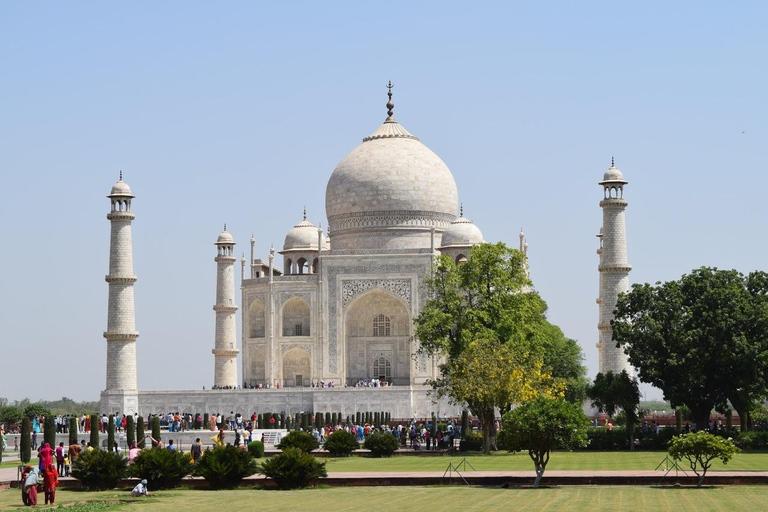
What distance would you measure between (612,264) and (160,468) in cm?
2823

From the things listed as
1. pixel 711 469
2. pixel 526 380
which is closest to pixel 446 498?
pixel 711 469

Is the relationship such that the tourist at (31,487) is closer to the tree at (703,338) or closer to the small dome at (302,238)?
the tree at (703,338)

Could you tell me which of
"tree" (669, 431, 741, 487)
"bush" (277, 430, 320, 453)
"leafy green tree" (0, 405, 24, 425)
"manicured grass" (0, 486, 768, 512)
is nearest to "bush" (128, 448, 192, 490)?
"manicured grass" (0, 486, 768, 512)

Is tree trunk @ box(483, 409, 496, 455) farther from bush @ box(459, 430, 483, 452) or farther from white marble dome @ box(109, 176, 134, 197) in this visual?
white marble dome @ box(109, 176, 134, 197)

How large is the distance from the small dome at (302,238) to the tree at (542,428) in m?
36.0

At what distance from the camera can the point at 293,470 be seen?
957 inches

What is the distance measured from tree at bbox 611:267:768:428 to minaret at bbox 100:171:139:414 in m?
19.6

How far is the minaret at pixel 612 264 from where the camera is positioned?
164ft

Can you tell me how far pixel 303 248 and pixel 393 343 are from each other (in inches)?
266

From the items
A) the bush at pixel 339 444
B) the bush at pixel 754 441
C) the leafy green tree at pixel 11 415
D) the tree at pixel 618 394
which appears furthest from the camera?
the leafy green tree at pixel 11 415

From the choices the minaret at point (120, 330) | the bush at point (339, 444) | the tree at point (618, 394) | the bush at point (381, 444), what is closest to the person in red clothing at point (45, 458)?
the bush at point (339, 444)

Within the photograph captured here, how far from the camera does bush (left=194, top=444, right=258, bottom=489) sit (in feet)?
80.1

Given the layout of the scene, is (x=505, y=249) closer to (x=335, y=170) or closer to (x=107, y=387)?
(x=107, y=387)

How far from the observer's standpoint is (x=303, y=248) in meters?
61.0
